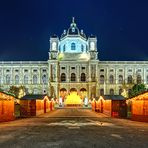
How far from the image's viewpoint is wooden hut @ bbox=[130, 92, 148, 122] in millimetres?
35031

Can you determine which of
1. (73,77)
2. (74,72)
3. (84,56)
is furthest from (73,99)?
(84,56)

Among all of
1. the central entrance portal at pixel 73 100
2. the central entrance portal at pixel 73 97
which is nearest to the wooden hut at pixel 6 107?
the central entrance portal at pixel 73 97

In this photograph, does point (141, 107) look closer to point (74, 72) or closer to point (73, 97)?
point (73, 97)

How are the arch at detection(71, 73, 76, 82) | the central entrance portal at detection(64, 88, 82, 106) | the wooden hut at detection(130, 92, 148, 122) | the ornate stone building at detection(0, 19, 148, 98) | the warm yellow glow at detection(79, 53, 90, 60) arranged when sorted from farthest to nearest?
the warm yellow glow at detection(79, 53, 90, 60)
the arch at detection(71, 73, 76, 82)
the ornate stone building at detection(0, 19, 148, 98)
the central entrance portal at detection(64, 88, 82, 106)
the wooden hut at detection(130, 92, 148, 122)

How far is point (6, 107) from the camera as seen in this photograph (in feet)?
124

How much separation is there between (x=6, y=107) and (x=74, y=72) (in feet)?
297

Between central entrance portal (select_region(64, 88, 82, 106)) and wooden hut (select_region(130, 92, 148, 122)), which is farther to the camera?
central entrance portal (select_region(64, 88, 82, 106))

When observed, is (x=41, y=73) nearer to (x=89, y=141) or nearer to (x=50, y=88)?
(x=50, y=88)

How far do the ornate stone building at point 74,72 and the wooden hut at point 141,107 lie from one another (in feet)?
280

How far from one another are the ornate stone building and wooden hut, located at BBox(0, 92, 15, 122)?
85.1m

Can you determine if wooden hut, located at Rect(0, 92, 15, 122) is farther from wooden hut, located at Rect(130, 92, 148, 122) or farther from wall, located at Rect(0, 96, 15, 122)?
wooden hut, located at Rect(130, 92, 148, 122)

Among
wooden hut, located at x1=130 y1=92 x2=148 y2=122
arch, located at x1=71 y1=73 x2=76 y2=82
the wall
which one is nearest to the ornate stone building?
arch, located at x1=71 y1=73 x2=76 y2=82

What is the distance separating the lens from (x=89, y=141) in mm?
17031

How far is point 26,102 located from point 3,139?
3293 cm
